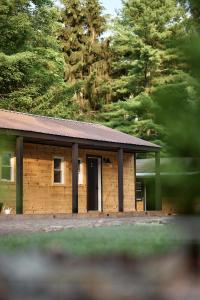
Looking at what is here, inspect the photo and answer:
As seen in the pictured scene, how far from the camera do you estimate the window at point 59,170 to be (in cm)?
2162

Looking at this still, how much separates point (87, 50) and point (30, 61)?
442 inches

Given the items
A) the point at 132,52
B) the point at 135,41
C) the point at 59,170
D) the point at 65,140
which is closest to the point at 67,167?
the point at 59,170

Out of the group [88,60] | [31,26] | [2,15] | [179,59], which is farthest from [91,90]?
[179,59]

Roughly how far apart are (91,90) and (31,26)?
24.1 ft

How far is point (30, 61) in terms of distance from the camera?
3369cm

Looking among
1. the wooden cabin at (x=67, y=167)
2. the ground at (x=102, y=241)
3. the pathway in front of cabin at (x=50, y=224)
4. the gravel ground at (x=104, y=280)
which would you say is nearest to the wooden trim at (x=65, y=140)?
the wooden cabin at (x=67, y=167)

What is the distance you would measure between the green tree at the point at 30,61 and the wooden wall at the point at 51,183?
9722 mm

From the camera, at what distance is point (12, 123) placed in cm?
1792

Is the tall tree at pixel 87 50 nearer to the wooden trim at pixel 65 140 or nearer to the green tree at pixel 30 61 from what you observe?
the green tree at pixel 30 61

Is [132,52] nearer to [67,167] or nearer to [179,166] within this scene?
[67,167]

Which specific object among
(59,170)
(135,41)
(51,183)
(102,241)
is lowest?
(102,241)

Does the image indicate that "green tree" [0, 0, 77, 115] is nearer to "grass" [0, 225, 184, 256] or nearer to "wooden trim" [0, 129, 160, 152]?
"wooden trim" [0, 129, 160, 152]

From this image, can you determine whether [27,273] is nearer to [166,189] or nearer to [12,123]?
[166,189]

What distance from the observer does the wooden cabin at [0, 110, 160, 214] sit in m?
19.2
